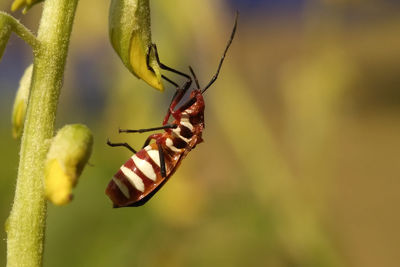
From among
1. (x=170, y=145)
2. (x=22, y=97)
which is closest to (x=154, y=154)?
(x=170, y=145)

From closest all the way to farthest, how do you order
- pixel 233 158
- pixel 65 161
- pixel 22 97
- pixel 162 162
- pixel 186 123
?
pixel 65 161 < pixel 22 97 < pixel 162 162 < pixel 186 123 < pixel 233 158

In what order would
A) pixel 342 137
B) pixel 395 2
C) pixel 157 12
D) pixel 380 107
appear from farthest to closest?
pixel 380 107 → pixel 342 137 → pixel 395 2 → pixel 157 12

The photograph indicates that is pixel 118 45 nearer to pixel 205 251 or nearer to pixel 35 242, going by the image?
pixel 35 242

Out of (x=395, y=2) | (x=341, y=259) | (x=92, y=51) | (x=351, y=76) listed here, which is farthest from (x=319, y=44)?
(x=92, y=51)

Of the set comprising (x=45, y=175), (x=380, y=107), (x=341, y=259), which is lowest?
(x=380, y=107)

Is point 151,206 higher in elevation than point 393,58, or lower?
higher

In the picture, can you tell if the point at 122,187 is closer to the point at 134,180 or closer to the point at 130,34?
the point at 134,180

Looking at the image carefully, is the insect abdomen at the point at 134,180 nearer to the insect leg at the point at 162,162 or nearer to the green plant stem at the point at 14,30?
the insect leg at the point at 162,162
